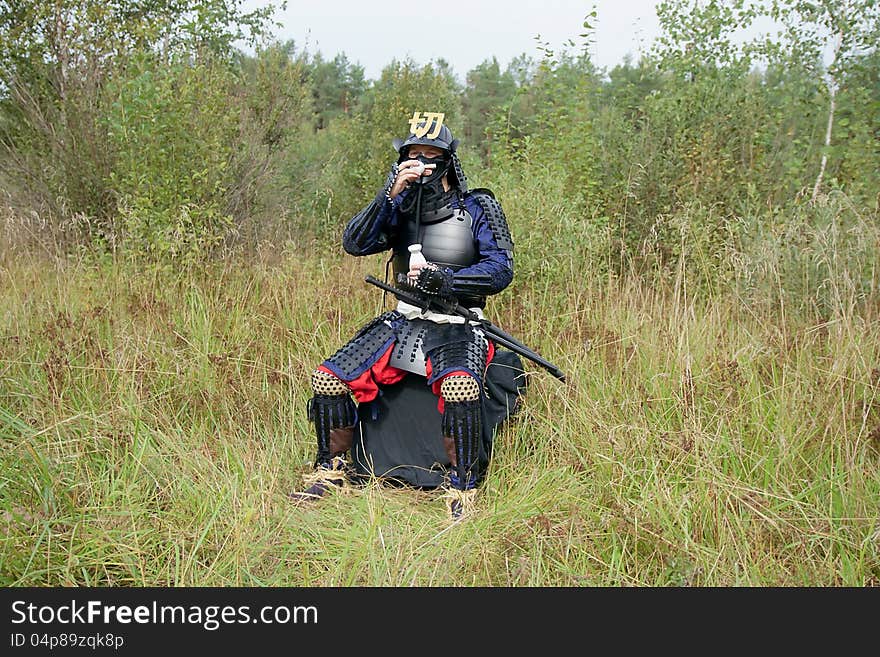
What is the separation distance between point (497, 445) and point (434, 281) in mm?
864

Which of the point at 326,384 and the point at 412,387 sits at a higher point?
the point at 326,384

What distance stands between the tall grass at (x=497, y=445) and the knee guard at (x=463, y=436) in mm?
162

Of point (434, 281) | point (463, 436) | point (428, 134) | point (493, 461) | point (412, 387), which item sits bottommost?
point (493, 461)

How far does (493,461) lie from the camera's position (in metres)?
3.52

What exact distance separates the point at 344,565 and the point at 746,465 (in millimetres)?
1648

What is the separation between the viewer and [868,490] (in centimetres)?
280

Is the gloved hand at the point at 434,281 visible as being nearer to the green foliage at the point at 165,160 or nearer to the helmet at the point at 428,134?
the helmet at the point at 428,134

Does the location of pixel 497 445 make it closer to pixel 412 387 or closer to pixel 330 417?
pixel 412 387

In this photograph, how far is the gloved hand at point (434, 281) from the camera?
10.9 feet

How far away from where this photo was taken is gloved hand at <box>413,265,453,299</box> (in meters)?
3.31

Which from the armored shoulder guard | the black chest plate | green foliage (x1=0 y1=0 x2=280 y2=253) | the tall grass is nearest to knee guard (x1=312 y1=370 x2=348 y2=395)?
the tall grass

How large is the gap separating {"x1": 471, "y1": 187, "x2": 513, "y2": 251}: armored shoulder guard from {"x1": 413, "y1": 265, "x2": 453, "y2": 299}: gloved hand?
0.34 m

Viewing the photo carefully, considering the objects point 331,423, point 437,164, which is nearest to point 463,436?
point 331,423

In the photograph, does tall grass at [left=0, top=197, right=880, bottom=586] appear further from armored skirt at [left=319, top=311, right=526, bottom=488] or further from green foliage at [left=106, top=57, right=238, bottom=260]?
green foliage at [left=106, top=57, right=238, bottom=260]
